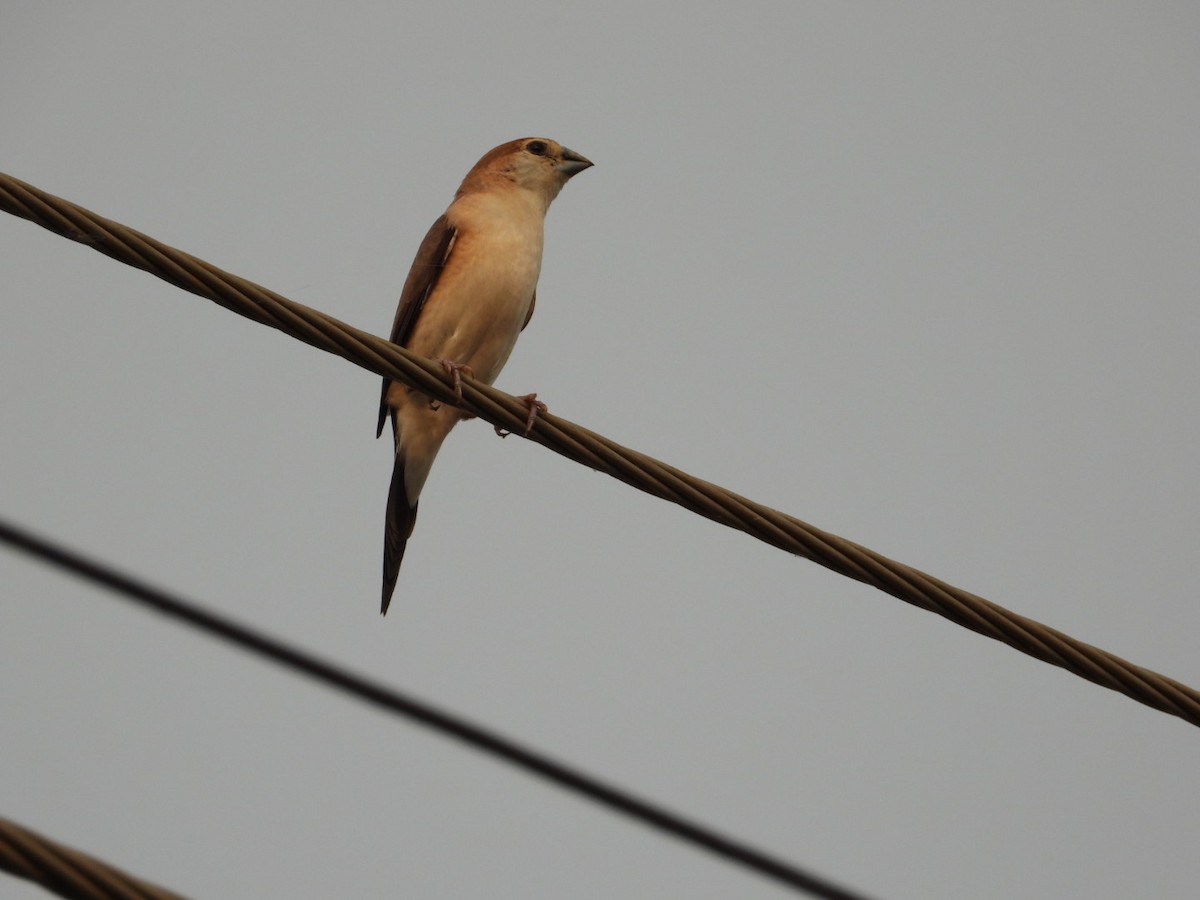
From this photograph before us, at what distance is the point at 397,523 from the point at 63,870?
160 inches

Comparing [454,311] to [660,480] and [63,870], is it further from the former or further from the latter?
[63,870]

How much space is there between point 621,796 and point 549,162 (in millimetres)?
4713

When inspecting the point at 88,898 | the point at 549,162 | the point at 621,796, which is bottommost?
the point at 88,898

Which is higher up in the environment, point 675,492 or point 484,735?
point 675,492

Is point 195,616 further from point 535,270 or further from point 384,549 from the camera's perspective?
point 535,270

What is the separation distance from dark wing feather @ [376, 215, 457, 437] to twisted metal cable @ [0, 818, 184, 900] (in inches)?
162

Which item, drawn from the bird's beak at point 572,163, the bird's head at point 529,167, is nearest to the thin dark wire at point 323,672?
the bird's head at point 529,167

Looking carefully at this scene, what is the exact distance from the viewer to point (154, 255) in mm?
2877

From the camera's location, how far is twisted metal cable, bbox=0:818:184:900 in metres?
1.74

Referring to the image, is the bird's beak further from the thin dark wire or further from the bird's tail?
the thin dark wire

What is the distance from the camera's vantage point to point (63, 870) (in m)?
1.75

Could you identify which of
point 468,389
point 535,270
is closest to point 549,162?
point 535,270

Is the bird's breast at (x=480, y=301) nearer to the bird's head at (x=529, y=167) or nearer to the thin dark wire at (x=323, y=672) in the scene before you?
the bird's head at (x=529, y=167)

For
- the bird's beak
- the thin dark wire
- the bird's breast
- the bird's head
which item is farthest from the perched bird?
the thin dark wire
